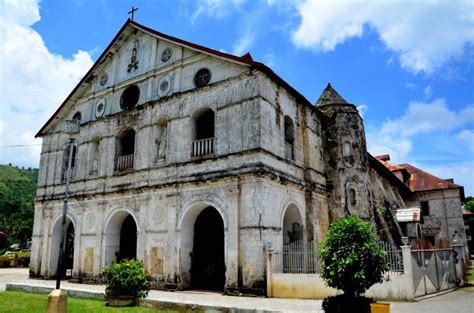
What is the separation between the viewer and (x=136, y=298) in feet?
38.2

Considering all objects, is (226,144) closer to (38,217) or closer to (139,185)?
(139,185)

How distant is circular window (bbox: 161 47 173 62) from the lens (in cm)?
1756

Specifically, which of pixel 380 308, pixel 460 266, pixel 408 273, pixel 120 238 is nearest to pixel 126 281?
pixel 380 308

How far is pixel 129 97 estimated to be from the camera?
19.1 m

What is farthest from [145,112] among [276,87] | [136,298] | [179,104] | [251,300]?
[251,300]

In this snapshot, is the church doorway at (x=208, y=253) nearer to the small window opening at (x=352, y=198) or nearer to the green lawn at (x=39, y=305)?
the green lawn at (x=39, y=305)

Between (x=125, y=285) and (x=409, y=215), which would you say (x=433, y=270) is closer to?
(x=409, y=215)

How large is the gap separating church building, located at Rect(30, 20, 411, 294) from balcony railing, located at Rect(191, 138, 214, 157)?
60 mm

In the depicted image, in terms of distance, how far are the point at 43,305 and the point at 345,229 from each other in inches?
357

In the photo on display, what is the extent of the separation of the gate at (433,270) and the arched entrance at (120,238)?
11.9 metres

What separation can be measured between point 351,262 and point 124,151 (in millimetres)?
14211

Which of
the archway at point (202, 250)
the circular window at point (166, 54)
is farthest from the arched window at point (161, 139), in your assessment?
the archway at point (202, 250)

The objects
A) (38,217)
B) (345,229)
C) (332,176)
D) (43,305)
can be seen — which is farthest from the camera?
(38,217)

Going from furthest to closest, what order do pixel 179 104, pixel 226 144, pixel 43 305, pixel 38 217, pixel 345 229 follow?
pixel 38 217 < pixel 179 104 < pixel 226 144 < pixel 43 305 < pixel 345 229
